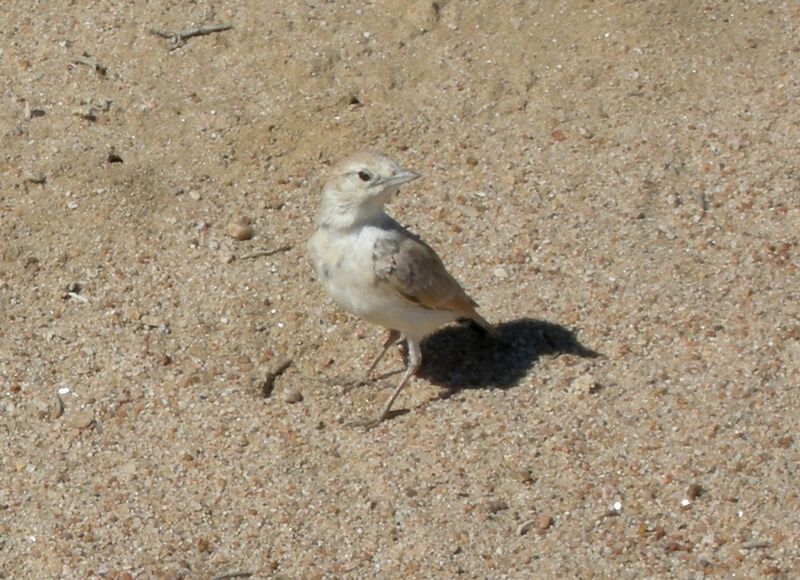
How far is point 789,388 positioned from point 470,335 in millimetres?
1838

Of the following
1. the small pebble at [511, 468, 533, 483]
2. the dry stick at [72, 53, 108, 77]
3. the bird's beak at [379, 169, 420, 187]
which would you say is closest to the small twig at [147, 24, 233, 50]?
the dry stick at [72, 53, 108, 77]

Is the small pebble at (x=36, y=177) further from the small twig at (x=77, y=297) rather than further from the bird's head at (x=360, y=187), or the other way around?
the bird's head at (x=360, y=187)

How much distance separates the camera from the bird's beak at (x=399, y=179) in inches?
280

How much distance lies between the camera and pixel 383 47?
32.9 feet

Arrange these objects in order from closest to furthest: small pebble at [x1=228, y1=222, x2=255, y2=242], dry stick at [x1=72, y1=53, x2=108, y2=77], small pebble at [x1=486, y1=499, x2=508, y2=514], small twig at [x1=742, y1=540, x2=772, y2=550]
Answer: small twig at [x1=742, y1=540, x2=772, y2=550], small pebble at [x1=486, y1=499, x2=508, y2=514], small pebble at [x1=228, y1=222, x2=255, y2=242], dry stick at [x1=72, y1=53, x2=108, y2=77]

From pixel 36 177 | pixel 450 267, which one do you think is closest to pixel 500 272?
pixel 450 267

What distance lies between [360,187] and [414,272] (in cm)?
53

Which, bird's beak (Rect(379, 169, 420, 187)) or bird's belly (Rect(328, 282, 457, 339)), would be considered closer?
bird's beak (Rect(379, 169, 420, 187))

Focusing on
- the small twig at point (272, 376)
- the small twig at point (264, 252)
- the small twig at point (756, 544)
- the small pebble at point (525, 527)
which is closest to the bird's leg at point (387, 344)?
the small twig at point (272, 376)

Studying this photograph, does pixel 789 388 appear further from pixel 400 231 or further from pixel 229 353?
pixel 229 353

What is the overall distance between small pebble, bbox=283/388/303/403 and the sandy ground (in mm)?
12

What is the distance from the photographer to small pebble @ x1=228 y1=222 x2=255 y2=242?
340 inches

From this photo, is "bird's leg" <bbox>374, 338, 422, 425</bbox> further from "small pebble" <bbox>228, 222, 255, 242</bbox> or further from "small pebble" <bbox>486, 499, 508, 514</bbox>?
"small pebble" <bbox>228, 222, 255, 242</bbox>

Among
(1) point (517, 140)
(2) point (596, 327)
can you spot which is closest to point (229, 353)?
(2) point (596, 327)
